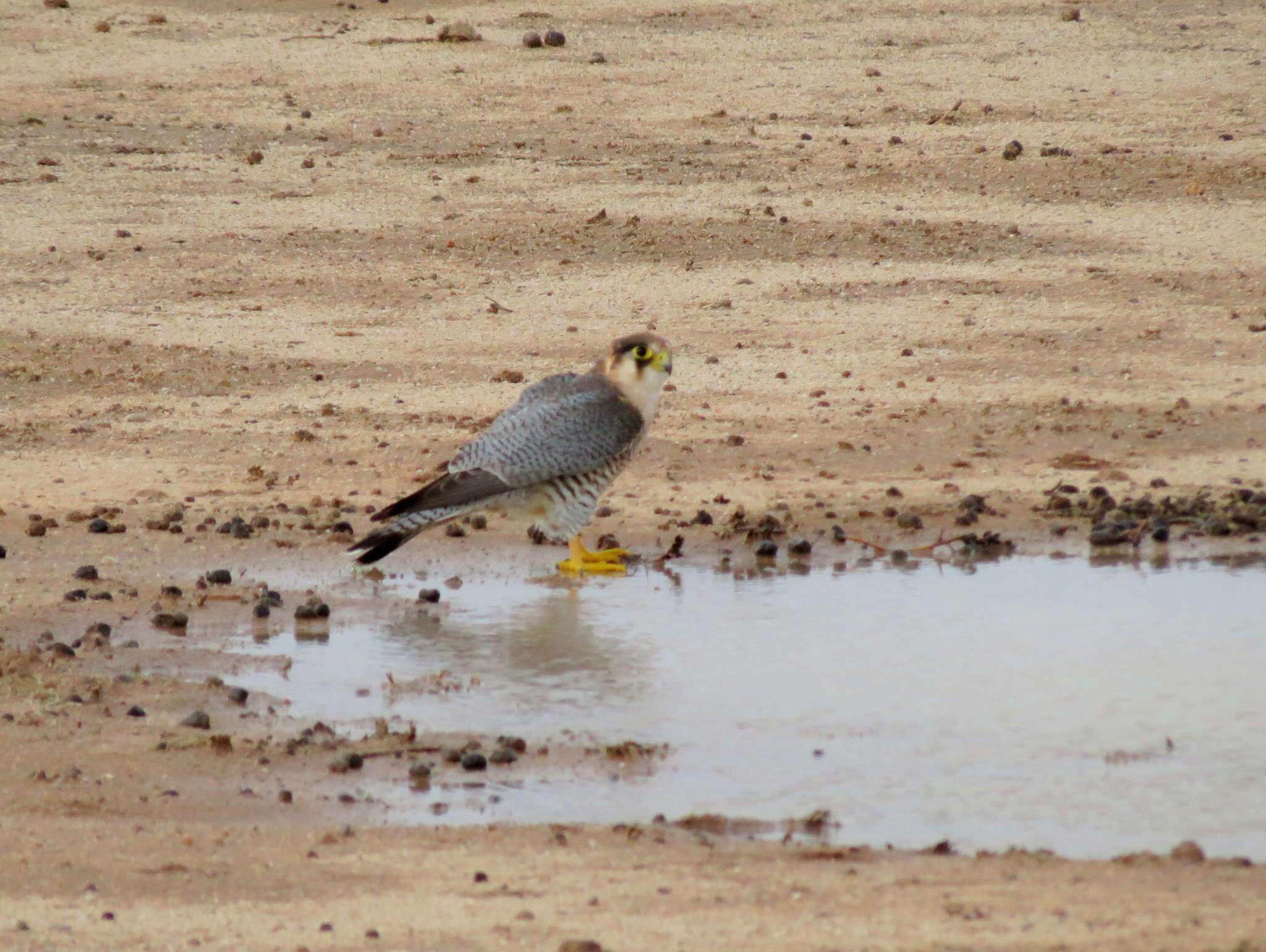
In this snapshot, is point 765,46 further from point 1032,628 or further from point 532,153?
point 1032,628

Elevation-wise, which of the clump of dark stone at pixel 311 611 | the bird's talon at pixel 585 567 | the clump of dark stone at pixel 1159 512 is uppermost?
the clump of dark stone at pixel 1159 512

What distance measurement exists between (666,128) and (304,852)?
1049 centimetres

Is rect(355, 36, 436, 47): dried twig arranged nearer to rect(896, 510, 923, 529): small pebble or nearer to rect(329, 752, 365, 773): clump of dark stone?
rect(896, 510, 923, 529): small pebble

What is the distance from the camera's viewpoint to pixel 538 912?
3938 millimetres

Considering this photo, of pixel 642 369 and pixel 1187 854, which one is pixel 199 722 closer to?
pixel 1187 854

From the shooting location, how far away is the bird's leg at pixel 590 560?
6914 millimetres

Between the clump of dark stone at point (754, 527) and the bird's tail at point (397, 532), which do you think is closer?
the bird's tail at point (397, 532)

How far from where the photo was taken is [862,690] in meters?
5.60

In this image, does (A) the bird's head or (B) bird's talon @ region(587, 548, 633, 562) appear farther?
(A) the bird's head

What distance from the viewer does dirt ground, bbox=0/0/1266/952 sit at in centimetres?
412

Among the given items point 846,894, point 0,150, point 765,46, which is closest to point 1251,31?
point 765,46

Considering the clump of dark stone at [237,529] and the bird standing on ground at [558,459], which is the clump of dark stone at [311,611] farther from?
the clump of dark stone at [237,529]

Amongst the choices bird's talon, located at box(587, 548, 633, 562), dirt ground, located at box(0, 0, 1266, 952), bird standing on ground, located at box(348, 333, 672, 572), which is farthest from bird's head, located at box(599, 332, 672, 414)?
bird's talon, located at box(587, 548, 633, 562)

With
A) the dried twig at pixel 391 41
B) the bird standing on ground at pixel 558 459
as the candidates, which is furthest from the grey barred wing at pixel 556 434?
the dried twig at pixel 391 41
